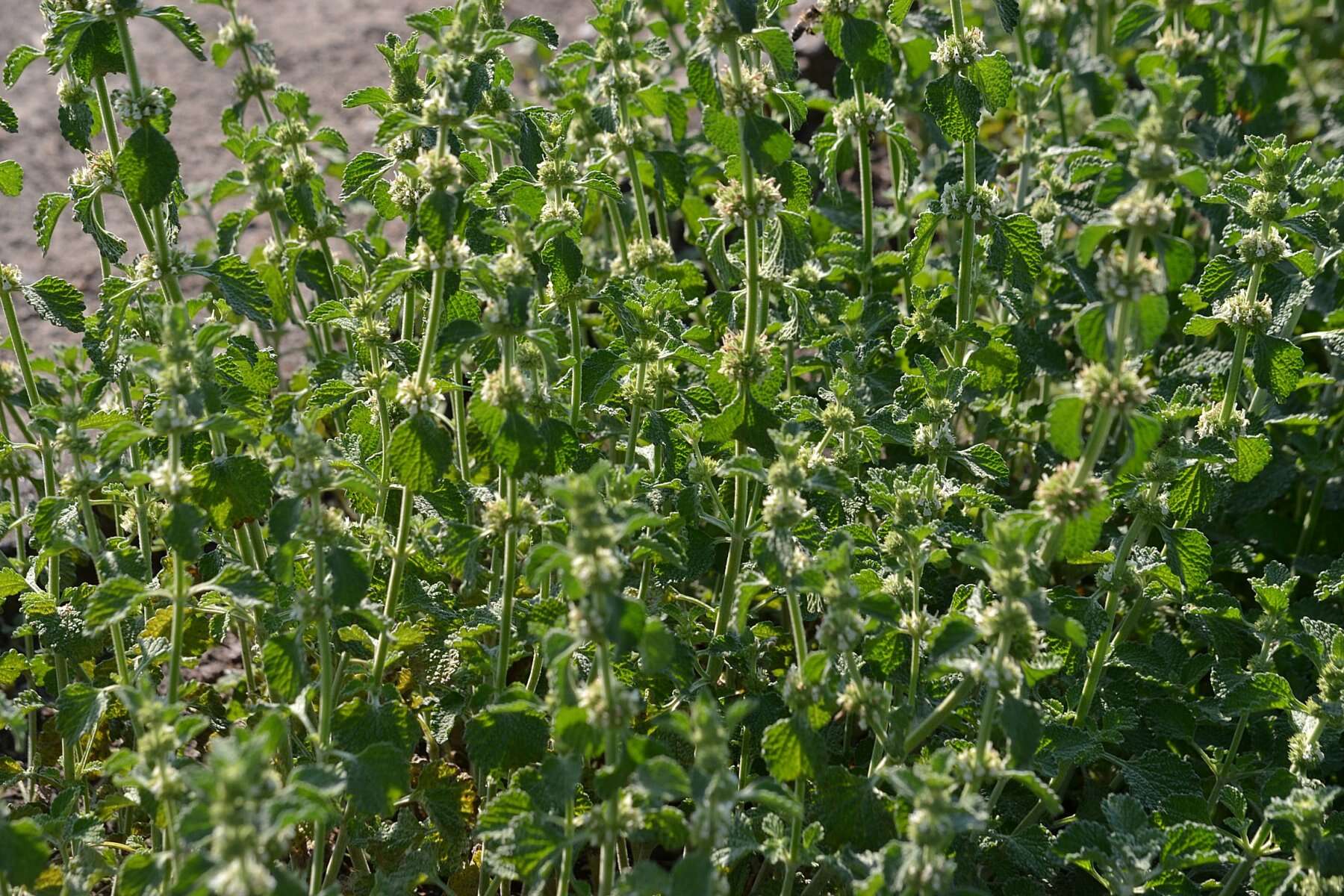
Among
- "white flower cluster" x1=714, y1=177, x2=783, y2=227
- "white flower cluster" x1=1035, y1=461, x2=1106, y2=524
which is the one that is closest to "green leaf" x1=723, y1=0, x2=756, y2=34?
"white flower cluster" x1=714, y1=177, x2=783, y2=227

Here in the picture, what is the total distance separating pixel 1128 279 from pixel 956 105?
1371mm

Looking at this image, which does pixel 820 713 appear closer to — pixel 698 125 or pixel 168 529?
pixel 168 529

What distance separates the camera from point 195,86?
739 cm

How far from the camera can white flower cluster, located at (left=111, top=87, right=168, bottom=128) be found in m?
2.99

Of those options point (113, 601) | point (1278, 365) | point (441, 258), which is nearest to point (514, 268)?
point (441, 258)

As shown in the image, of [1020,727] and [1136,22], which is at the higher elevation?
[1136,22]

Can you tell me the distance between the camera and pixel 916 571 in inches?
118

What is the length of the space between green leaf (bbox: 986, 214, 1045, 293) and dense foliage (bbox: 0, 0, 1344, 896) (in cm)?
1

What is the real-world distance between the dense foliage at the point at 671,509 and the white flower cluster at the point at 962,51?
3cm

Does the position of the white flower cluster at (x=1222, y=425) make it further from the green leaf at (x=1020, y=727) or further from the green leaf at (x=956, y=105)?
the green leaf at (x=1020, y=727)

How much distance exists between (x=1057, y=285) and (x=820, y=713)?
2.36m

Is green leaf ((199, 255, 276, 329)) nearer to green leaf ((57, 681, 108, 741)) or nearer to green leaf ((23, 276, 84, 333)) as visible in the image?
green leaf ((23, 276, 84, 333))

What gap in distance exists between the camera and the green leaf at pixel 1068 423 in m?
2.50

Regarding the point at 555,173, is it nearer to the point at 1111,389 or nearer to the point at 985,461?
the point at 985,461
